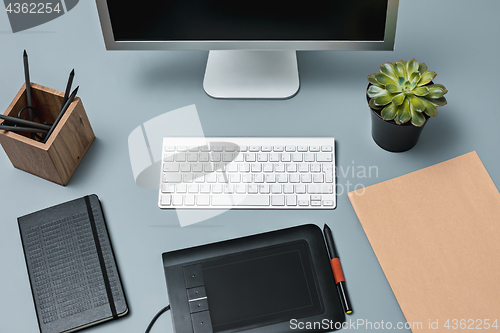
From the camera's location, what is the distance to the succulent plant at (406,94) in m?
0.80

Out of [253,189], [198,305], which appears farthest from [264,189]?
[198,305]

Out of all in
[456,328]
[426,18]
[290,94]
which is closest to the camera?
[456,328]

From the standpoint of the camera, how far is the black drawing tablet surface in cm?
74

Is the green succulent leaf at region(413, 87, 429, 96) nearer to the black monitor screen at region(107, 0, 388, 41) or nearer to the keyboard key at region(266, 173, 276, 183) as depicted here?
the black monitor screen at region(107, 0, 388, 41)

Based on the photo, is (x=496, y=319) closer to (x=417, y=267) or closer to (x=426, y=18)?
(x=417, y=267)

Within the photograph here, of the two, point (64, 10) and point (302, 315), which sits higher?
point (64, 10)

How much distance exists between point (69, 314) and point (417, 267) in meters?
0.59

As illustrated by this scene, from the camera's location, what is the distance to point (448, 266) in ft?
2.54

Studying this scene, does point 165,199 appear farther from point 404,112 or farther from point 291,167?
point 404,112

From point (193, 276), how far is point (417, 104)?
1.61ft

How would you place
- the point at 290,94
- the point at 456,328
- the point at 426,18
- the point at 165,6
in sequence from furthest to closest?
1. the point at 426,18
2. the point at 290,94
3. the point at 165,6
4. the point at 456,328

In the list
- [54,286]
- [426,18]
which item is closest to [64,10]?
[54,286]

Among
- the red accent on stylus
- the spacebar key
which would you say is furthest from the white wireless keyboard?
the red accent on stylus

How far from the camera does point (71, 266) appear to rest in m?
0.78
